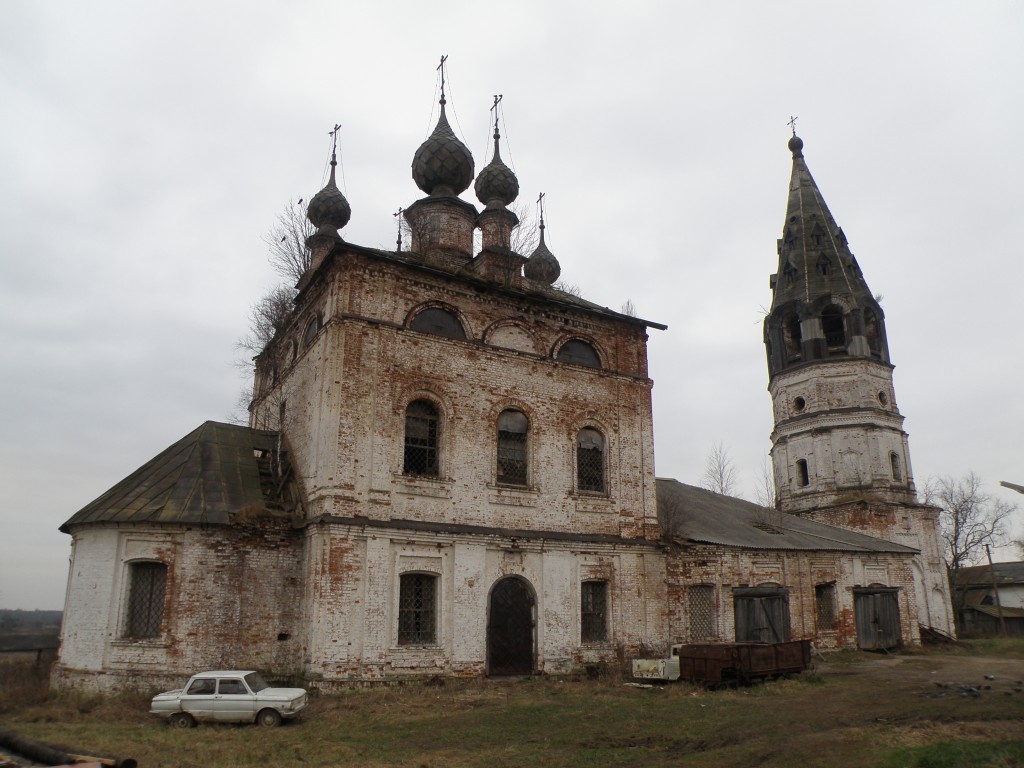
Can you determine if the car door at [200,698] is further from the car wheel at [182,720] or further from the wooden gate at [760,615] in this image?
the wooden gate at [760,615]

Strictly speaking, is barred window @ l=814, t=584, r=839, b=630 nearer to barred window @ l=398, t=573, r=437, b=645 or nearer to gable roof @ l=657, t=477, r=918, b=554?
gable roof @ l=657, t=477, r=918, b=554

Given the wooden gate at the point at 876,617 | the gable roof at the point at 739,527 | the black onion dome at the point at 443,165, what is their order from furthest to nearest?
the wooden gate at the point at 876,617, the black onion dome at the point at 443,165, the gable roof at the point at 739,527

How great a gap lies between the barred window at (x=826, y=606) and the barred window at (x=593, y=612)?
7.09 metres

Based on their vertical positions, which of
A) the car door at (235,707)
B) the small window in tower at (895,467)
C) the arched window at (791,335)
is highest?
the arched window at (791,335)

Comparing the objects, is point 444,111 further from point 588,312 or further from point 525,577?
point 525,577

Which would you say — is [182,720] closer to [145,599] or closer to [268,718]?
[268,718]

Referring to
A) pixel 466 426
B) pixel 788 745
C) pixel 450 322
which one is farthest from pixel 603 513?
pixel 788 745

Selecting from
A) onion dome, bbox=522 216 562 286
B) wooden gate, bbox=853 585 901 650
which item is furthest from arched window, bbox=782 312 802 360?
wooden gate, bbox=853 585 901 650

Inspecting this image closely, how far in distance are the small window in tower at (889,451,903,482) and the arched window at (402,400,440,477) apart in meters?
19.7

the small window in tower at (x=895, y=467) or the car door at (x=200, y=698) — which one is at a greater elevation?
the small window in tower at (x=895, y=467)

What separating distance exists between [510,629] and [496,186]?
11503mm

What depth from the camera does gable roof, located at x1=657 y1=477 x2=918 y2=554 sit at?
63.7 ft

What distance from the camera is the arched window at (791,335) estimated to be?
30859mm

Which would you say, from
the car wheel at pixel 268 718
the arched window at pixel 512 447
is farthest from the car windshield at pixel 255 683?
the arched window at pixel 512 447
